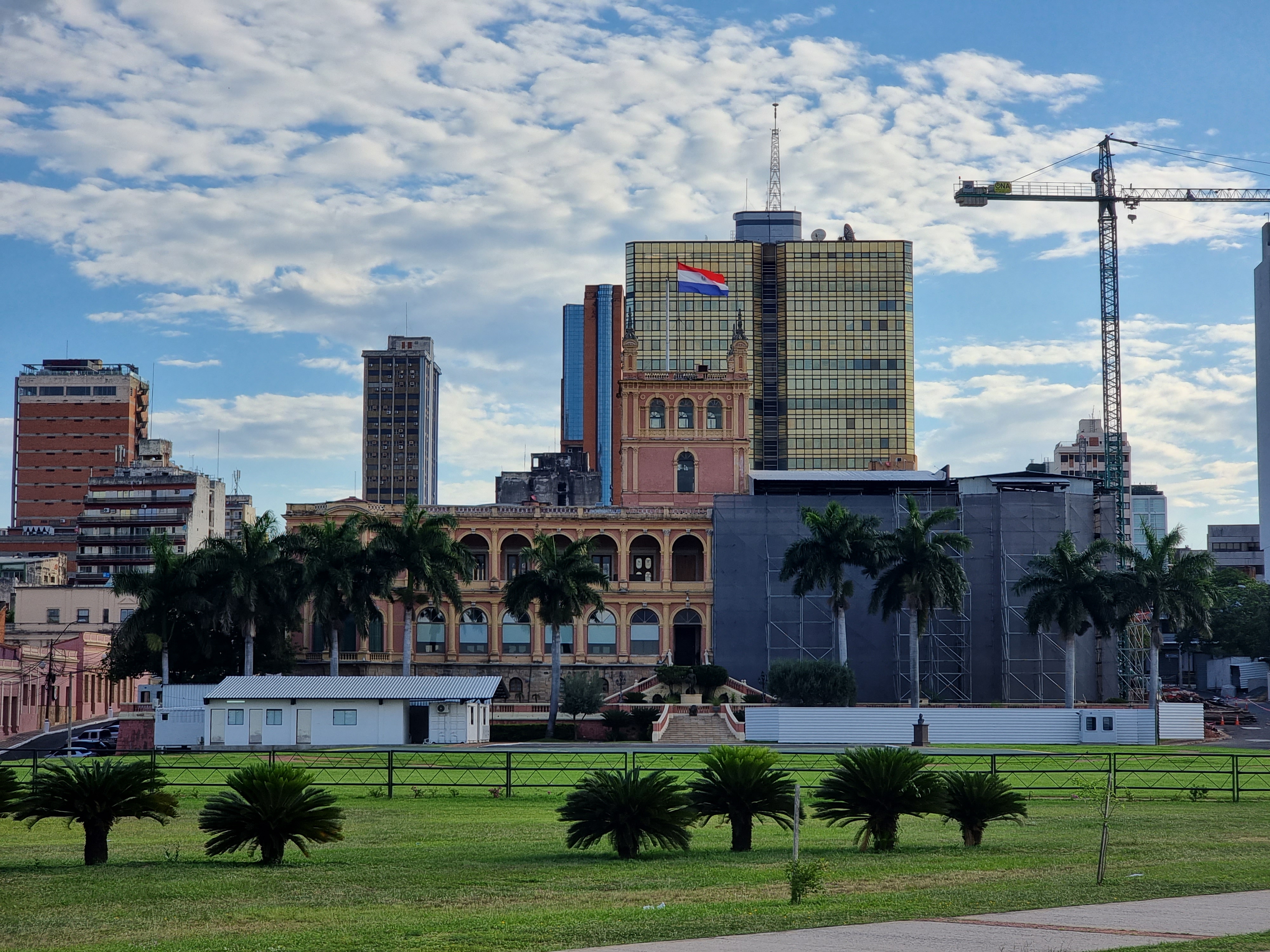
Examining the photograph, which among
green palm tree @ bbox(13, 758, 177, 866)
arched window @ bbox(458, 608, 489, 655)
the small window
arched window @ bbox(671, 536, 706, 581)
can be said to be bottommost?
green palm tree @ bbox(13, 758, 177, 866)

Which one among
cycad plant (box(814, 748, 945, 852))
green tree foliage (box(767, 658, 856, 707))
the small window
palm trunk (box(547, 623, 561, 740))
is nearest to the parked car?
palm trunk (box(547, 623, 561, 740))

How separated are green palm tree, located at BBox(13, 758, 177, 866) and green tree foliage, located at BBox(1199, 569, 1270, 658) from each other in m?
116

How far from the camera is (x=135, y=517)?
17550 cm

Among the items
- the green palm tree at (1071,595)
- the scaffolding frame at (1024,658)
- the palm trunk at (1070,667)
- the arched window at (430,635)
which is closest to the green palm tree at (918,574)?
the green palm tree at (1071,595)

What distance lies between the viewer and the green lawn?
1862 centimetres

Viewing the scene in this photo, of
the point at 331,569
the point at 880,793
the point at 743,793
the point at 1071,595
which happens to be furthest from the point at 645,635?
the point at 880,793

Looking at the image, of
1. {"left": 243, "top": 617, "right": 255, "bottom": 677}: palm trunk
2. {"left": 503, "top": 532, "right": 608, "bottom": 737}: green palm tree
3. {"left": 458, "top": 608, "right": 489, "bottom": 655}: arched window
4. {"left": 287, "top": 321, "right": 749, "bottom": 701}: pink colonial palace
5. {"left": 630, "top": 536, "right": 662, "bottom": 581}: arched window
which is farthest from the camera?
{"left": 630, "top": 536, "right": 662, "bottom": 581}: arched window

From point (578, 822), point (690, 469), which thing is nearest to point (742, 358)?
point (690, 469)

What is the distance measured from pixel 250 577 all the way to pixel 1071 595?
1862 inches

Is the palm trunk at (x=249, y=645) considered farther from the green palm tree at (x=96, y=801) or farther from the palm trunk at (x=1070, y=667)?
the green palm tree at (x=96, y=801)

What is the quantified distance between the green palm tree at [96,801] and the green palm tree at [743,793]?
9600mm

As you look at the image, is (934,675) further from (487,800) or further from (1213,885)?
(1213,885)

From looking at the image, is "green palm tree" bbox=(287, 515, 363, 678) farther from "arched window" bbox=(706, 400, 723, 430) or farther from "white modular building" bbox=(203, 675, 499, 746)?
"arched window" bbox=(706, 400, 723, 430)

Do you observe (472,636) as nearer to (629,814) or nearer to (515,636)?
(515,636)
